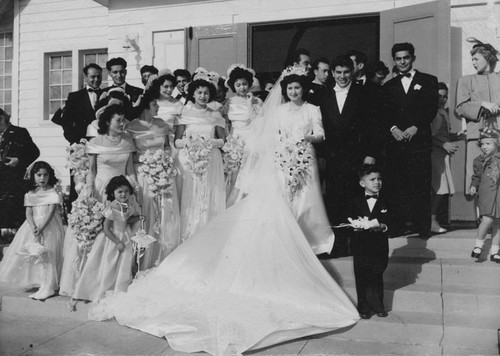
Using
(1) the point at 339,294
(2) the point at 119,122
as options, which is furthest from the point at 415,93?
(2) the point at 119,122

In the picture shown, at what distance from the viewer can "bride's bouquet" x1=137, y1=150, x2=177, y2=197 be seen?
6.45m

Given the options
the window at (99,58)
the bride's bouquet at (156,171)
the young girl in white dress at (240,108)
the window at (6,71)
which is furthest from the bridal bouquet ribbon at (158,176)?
the window at (6,71)

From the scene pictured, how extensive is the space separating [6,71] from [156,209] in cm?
776

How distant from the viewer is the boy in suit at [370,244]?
5289 mm

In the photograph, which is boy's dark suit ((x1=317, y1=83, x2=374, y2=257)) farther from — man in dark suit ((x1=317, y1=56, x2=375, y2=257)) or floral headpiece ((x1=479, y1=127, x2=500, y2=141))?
floral headpiece ((x1=479, y1=127, x2=500, y2=141))

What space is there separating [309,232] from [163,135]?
78.9 inches

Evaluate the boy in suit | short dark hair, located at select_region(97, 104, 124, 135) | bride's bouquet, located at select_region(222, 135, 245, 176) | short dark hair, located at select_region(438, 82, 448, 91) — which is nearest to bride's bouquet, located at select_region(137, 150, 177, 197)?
short dark hair, located at select_region(97, 104, 124, 135)

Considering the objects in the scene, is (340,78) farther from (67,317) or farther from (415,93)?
(67,317)

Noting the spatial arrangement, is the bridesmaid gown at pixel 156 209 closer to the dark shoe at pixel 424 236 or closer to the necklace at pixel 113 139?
the necklace at pixel 113 139

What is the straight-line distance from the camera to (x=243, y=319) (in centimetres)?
492

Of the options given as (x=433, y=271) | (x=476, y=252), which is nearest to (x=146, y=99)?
(x=433, y=271)

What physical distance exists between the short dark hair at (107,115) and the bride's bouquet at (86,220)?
79cm

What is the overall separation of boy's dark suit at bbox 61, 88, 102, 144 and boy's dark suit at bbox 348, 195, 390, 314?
4004 mm

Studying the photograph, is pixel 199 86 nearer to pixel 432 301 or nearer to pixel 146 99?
pixel 146 99
